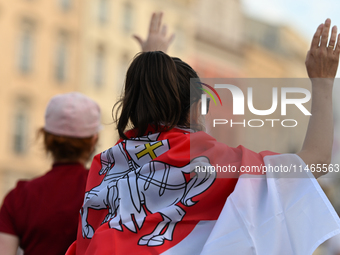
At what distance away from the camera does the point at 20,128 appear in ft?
80.5

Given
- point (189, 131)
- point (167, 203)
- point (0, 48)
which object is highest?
point (189, 131)

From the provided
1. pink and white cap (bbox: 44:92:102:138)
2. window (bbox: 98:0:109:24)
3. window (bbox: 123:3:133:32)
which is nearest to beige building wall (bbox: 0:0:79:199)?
Result: window (bbox: 98:0:109:24)

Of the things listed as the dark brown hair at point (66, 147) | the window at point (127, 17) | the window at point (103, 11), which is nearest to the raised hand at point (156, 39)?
the dark brown hair at point (66, 147)

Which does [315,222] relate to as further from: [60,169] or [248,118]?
[60,169]

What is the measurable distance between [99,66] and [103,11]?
9.21ft

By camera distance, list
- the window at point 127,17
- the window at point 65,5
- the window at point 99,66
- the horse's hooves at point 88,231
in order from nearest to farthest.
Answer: the horse's hooves at point 88,231, the window at point 65,5, the window at point 99,66, the window at point 127,17

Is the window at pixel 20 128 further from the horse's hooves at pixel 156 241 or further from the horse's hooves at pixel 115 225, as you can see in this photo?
the horse's hooves at pixel 156 241

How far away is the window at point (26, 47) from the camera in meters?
24.9

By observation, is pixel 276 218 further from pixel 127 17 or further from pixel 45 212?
pixel 127 17

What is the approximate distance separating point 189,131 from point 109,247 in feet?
1.73

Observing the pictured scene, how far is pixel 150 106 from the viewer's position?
2109 mm

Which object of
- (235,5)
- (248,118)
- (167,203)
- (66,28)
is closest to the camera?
(167,203)

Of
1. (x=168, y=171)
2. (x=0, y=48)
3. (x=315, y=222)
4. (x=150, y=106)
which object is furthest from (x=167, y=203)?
(x=0, y=48)

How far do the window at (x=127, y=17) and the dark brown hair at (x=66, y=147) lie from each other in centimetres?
2700
